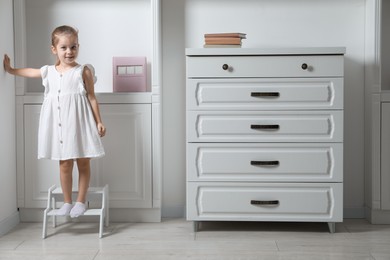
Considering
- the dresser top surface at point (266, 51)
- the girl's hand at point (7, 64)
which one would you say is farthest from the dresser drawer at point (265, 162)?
the girl's hand at point (7, 64)

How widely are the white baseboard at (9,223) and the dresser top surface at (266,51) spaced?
51.7 inches

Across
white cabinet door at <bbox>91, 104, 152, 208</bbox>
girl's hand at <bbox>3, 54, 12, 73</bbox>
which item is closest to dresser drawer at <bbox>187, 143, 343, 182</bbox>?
white cabinet door at <bbox>91, 104, 152, 208</bbox>

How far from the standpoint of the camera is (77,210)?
116 inches

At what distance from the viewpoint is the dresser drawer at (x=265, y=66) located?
9.51 feet

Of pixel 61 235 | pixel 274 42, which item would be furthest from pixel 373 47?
pixel 61 235

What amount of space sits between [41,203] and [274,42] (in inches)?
64.3

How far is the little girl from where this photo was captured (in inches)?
116

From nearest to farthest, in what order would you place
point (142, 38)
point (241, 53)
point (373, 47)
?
point (241, 53) < point (373, 47) < point (142, 38)

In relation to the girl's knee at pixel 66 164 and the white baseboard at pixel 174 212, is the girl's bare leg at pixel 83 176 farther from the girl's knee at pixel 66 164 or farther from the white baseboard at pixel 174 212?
the white baseboard at pixel 174 212

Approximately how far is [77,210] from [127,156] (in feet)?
1.46

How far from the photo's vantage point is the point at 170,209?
3422 mm

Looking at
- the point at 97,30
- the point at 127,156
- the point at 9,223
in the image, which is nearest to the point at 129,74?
the point at 97,30

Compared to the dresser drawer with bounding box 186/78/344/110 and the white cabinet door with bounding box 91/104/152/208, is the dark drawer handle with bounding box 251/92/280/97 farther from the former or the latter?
the white cabinet door with bounding box 91/104/152/208

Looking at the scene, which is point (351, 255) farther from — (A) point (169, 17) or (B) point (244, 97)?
(A) point (169, 17)
